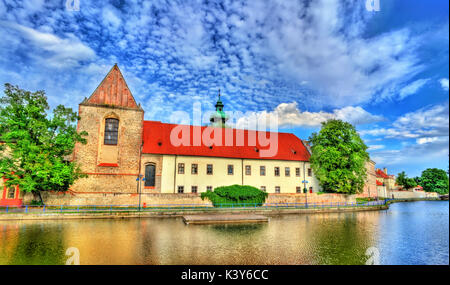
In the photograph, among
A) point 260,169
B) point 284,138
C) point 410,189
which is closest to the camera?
point 260,169

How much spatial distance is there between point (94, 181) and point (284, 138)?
99.3 ft

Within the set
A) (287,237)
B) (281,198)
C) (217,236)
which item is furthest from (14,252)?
(281,198)

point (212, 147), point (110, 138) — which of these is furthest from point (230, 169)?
point (110, 138)

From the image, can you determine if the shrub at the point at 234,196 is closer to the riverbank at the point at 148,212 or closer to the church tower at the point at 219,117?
the riverbank at the point at 148,212

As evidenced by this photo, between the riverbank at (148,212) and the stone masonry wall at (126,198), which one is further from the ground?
the stone masonry wall at (126,198)

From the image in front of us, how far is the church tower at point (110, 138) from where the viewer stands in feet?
96.0

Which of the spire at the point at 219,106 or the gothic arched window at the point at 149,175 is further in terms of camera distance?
the spire at the point at 219,106

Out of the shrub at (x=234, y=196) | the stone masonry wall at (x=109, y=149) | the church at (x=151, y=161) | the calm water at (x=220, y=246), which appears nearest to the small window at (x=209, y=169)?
the church at (x=151, y=161)

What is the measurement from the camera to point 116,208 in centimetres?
2531

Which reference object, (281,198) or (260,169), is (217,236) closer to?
(281,198)

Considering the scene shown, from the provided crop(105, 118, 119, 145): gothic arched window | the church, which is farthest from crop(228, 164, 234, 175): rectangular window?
crop(105, 118, 119, 145): gothic arched window

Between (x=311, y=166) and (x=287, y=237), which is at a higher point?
(x=311, y=166)

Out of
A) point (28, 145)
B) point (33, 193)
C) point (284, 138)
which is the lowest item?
point (33, 193)

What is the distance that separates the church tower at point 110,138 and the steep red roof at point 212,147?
8.73 ft
